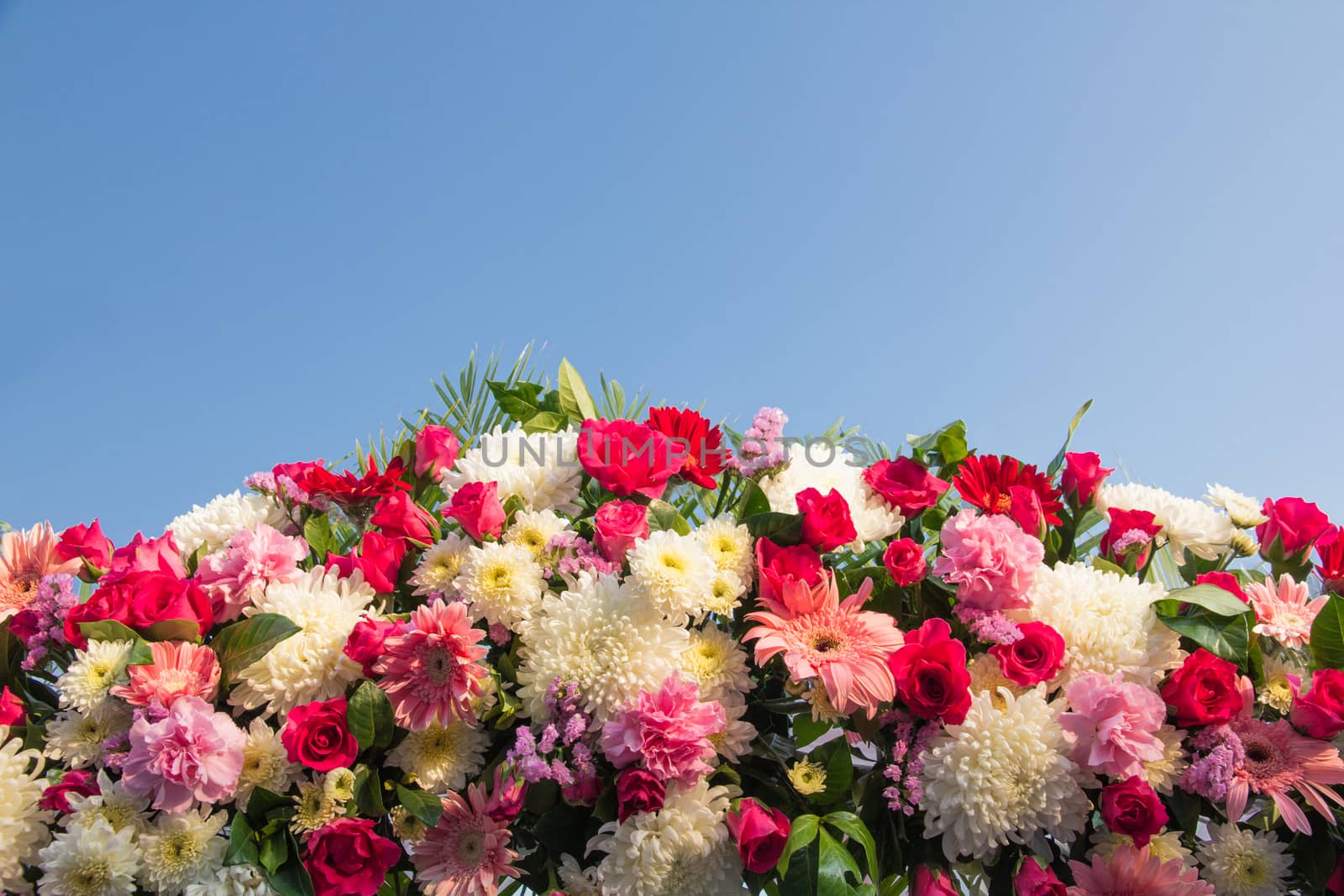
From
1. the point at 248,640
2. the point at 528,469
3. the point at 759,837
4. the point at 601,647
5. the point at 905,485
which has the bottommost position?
the point at 759,837

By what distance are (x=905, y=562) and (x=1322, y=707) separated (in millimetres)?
530

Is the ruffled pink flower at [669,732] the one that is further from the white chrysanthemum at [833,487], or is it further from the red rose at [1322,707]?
the red rose at [1322,707]

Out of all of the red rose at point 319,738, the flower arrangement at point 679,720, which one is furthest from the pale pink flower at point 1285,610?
the red rose at point 319,738

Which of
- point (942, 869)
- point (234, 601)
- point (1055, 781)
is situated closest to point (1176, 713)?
point (1055, 781)

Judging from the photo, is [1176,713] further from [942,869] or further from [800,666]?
[800,666]

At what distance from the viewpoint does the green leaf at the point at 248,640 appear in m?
1.20

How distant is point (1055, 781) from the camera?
1.10 m

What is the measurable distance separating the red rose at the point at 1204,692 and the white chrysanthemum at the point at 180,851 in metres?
1.21

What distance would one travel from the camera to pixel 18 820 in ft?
4.09

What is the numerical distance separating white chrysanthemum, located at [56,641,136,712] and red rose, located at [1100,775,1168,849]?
1.26 meters

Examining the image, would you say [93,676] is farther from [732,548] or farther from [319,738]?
[732,548]

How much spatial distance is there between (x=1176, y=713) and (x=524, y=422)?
1087 millimetres

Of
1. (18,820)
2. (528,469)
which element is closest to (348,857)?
(18,820)

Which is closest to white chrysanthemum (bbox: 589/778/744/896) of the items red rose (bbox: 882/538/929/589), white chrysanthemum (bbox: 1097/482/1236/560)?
red rose (bbox: 882/538/929/589)
